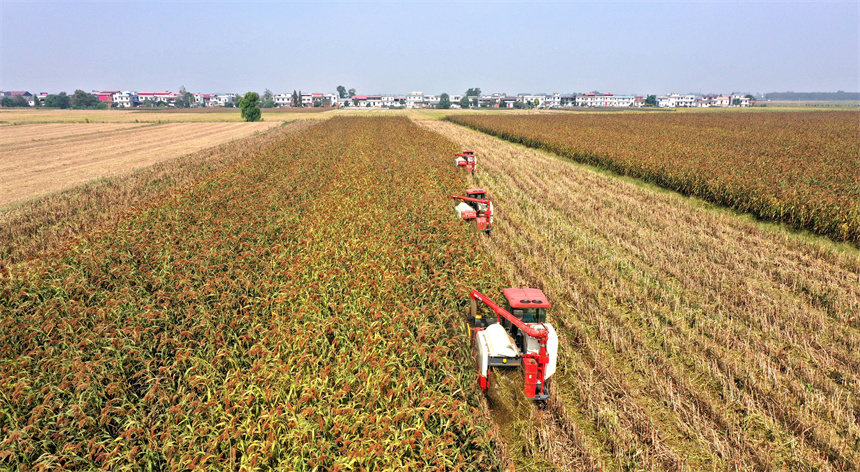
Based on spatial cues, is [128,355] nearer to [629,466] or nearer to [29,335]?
[29,335]

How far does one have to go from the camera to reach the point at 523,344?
6.05 m

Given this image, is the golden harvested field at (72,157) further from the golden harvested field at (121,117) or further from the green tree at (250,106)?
the green tree at (250,106)

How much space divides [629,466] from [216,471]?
174 inches

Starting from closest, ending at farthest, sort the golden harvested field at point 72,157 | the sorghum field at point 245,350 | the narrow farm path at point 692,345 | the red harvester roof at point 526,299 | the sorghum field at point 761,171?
the sorghum field at point 245,350 → the narrow farm path at point 692,345 → the red harvester roof at point 526,299 → the sorghum field at point 761,171 → the golden harvested field at point 72,157

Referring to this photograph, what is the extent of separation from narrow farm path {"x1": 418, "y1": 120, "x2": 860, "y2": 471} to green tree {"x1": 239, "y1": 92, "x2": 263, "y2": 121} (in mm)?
77749

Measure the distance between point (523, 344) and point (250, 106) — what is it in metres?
85.2

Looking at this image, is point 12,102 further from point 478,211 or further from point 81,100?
point 478,211

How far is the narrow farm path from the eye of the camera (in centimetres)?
510

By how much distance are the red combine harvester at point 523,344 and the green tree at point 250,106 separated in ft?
276

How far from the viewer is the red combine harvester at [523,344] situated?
5594mm

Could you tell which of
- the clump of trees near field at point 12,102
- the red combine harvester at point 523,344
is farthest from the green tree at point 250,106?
the clump of trees near field at point 12,102

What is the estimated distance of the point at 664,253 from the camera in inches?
448

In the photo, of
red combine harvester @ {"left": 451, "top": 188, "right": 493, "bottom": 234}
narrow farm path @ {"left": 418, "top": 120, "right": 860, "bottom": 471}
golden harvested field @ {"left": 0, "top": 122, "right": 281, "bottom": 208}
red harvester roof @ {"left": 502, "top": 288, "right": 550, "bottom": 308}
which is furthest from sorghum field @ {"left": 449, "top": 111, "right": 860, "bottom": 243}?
golden harvested field @ {"left": 0, "top": 122, "right": 281, "bottom": 208}

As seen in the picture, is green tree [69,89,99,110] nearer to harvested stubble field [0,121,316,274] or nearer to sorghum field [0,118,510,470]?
harvested stubble field [0,121,316,274]
